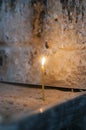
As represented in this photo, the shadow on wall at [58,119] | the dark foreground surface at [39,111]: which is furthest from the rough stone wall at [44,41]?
the shadow on wall at [58,119]

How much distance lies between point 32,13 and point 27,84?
0.37 meters

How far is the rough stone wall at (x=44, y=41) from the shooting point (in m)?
1.37

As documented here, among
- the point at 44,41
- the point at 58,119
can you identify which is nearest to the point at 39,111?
the point at 58,119

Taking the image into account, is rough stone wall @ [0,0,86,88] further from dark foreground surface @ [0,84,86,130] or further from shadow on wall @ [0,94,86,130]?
shadow on wall @ [0,94,86,130]

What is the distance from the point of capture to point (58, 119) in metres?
0.95

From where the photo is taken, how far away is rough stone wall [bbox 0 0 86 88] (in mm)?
1372

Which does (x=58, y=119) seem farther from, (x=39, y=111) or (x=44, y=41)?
(x=44, y=41)

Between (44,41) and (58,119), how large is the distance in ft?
1.91

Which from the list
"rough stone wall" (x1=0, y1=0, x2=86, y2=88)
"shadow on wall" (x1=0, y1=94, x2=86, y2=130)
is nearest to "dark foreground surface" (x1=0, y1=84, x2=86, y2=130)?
"shadow on wall" (x1=0, y1=94, x2=86, y2=130)

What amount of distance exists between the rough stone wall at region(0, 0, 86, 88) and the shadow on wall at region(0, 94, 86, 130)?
0.95ft

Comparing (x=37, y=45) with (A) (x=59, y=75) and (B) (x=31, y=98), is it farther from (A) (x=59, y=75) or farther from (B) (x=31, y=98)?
(B) (x=31, y=98)

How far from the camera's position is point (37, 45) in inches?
57.8

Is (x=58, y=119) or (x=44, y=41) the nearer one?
(x=58, y=119)

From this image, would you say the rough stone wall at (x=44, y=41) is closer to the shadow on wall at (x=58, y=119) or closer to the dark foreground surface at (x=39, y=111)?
the dark foreground surface at (x=39, y=111)
